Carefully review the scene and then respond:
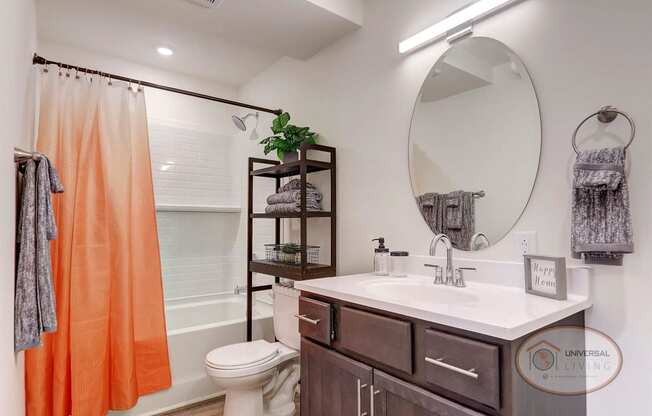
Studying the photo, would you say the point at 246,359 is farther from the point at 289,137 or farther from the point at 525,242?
the point at 525,242

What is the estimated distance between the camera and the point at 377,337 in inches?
48.4

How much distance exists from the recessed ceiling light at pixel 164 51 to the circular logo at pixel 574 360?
2939 millimetres

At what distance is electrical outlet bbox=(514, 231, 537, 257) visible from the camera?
1.34 meters

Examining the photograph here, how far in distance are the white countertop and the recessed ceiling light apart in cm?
218

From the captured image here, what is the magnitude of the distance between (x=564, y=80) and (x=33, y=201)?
192 centimetres

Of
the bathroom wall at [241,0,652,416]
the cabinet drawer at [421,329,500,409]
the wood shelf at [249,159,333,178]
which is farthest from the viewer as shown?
the wood shelf at [249,159,333,178]

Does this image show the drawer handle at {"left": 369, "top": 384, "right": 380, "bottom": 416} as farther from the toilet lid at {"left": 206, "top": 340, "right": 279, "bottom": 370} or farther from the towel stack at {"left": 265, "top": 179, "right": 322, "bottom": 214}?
the towel stack at {"left": 265, "top": 179, "right": 322, "bottom": 214}

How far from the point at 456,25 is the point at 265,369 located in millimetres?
1959

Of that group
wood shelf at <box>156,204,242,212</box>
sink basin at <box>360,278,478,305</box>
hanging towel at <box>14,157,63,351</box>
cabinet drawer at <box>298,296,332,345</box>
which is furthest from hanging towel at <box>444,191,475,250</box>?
wood shelf at <box>156,204,242,212</box>

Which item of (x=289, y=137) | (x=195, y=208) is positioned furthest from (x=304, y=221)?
(x=195, y=208)

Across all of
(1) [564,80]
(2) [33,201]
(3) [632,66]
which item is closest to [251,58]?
(2) [33,201]

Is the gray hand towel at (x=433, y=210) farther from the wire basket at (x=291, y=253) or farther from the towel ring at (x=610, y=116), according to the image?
the wire basket at (x=291, y=253)

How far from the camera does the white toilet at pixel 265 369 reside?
1831 mm

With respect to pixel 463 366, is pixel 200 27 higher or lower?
higher
